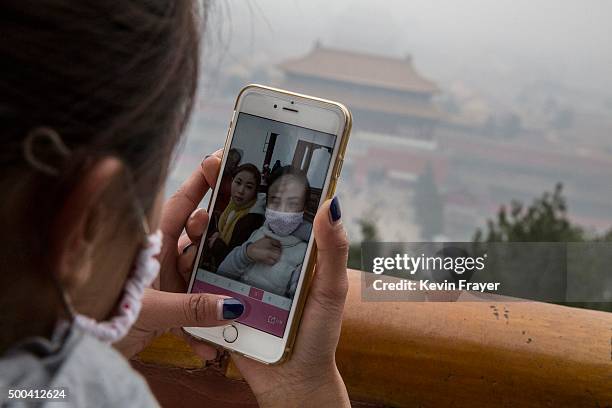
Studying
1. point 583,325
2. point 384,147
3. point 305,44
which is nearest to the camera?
point 583,325

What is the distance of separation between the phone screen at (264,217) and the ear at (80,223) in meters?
0.33

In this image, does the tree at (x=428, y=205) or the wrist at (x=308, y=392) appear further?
the tree at (x=428, y=205)

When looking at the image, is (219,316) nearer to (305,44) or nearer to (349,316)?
(349,316)

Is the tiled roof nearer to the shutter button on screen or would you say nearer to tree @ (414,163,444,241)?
tree @ (414,163,444,241)

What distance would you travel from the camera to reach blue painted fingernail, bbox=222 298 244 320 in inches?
29.2

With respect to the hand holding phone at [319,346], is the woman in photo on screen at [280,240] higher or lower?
higher

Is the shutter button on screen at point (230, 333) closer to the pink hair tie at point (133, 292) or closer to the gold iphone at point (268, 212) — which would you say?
the gold iphone at point (268, 212)

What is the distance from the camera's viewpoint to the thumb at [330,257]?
684 mm

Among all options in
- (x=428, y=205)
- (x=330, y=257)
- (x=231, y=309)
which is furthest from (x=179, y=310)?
(x=428, y=205)

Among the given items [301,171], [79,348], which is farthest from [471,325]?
[79,348]

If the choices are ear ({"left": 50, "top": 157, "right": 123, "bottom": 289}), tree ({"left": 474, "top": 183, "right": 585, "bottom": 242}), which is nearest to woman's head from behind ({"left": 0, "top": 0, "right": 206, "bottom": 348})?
ear ({"left": 50, "top": 157, "right": 123, "bottom": 289})

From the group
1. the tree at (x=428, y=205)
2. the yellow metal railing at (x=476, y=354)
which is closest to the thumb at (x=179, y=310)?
the yellow metal railing at (x=476, y=354)

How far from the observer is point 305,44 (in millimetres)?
17562

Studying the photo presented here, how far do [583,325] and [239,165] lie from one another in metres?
0.38
